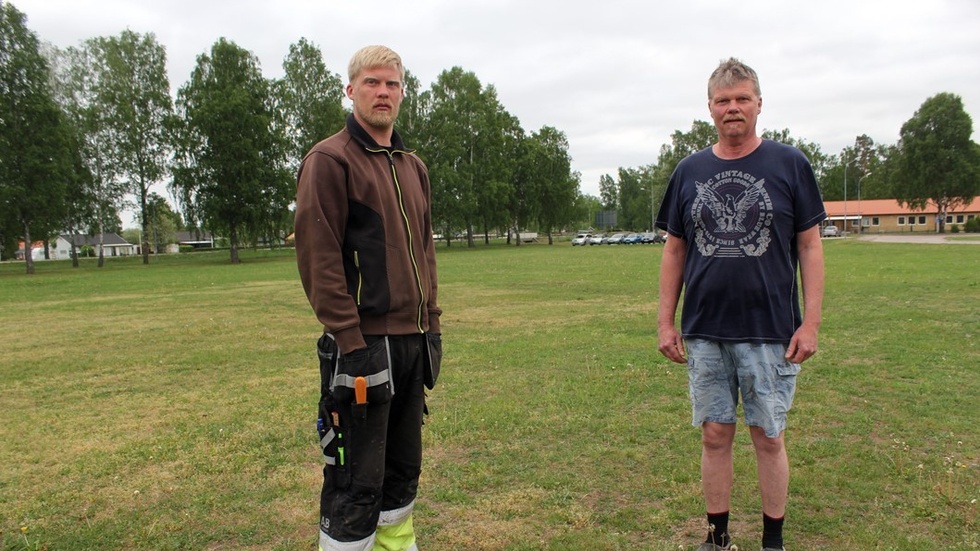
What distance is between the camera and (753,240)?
9.25 ft

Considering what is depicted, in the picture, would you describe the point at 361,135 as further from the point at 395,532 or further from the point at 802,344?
the point at 802,344

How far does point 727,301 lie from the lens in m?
2.84

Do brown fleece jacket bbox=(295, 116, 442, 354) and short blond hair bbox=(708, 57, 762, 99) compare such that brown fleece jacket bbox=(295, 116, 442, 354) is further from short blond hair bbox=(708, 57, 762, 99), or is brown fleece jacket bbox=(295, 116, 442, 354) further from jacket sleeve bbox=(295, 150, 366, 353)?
short blond hair bbox=(708, 57, 762, 99)

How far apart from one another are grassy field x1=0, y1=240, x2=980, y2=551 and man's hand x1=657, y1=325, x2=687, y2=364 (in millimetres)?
993

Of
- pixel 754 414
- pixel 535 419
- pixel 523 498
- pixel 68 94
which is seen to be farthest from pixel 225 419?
pixel 68 94

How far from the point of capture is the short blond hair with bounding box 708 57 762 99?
9.20 ft

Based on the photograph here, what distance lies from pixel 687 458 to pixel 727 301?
196 centimetres

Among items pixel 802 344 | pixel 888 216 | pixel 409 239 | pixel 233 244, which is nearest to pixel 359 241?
pixel 409 239

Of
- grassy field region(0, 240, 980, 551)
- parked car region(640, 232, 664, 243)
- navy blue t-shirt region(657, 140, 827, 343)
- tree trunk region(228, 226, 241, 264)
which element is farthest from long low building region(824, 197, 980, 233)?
navy blue t-shirt region(657, 140, 827, 343)

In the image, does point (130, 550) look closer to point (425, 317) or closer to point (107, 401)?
point (425, 317)

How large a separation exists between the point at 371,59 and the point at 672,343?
6.75ft

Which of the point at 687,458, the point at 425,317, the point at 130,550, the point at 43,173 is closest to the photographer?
the point at 425,317

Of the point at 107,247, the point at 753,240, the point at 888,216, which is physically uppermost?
the point at 888,216

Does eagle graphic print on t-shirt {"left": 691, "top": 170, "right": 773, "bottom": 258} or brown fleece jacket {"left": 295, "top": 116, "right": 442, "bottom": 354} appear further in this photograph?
eagle graphic print on t-shirt {"left": 691, "top": 170, "right": 773, "bottom": 258}
